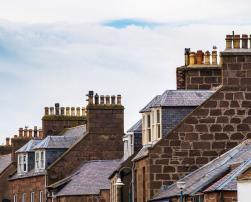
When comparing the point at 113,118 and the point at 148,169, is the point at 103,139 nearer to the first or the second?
the point at 113,118

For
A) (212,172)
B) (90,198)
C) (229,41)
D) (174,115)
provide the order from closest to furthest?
1. (212,172)
2. (229,41)
3. (174,115)
4. (90,198)

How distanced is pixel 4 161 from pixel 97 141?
23.0 metres

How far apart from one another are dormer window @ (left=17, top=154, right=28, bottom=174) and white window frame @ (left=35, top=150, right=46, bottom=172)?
3638mm

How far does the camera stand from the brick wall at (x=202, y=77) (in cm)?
7438

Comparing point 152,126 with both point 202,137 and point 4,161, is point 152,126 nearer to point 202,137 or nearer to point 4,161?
point 202,137

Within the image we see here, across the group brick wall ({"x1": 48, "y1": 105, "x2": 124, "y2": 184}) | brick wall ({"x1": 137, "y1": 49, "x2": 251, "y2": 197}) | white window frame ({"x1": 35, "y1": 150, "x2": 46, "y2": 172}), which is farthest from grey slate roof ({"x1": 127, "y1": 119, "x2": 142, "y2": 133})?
white window frame ({"x1": 35, "y1": 150, "x2": 46, "y2": 172})

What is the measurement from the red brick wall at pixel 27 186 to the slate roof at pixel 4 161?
6707 mm

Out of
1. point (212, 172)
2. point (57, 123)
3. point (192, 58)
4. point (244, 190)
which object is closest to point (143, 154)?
point (192, 58)

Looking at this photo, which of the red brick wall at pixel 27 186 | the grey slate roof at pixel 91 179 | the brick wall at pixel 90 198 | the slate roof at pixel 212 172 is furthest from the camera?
the red brick wall at pixel 27 186

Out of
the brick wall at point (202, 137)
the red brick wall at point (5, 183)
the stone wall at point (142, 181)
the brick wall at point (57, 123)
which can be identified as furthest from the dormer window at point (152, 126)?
the red brick wall at point (5, 183)

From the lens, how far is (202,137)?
69062 millimetres

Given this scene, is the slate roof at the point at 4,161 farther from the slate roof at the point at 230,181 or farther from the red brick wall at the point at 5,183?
the slate roof at the point at 230,181

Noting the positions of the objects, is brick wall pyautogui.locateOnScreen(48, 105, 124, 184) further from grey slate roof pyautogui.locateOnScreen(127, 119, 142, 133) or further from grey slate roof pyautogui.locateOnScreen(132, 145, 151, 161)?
grey slate roof pyautogui.locateOnScreen(132, 145, 151, 161)

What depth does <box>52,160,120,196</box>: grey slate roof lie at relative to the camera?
90000 millimetres
